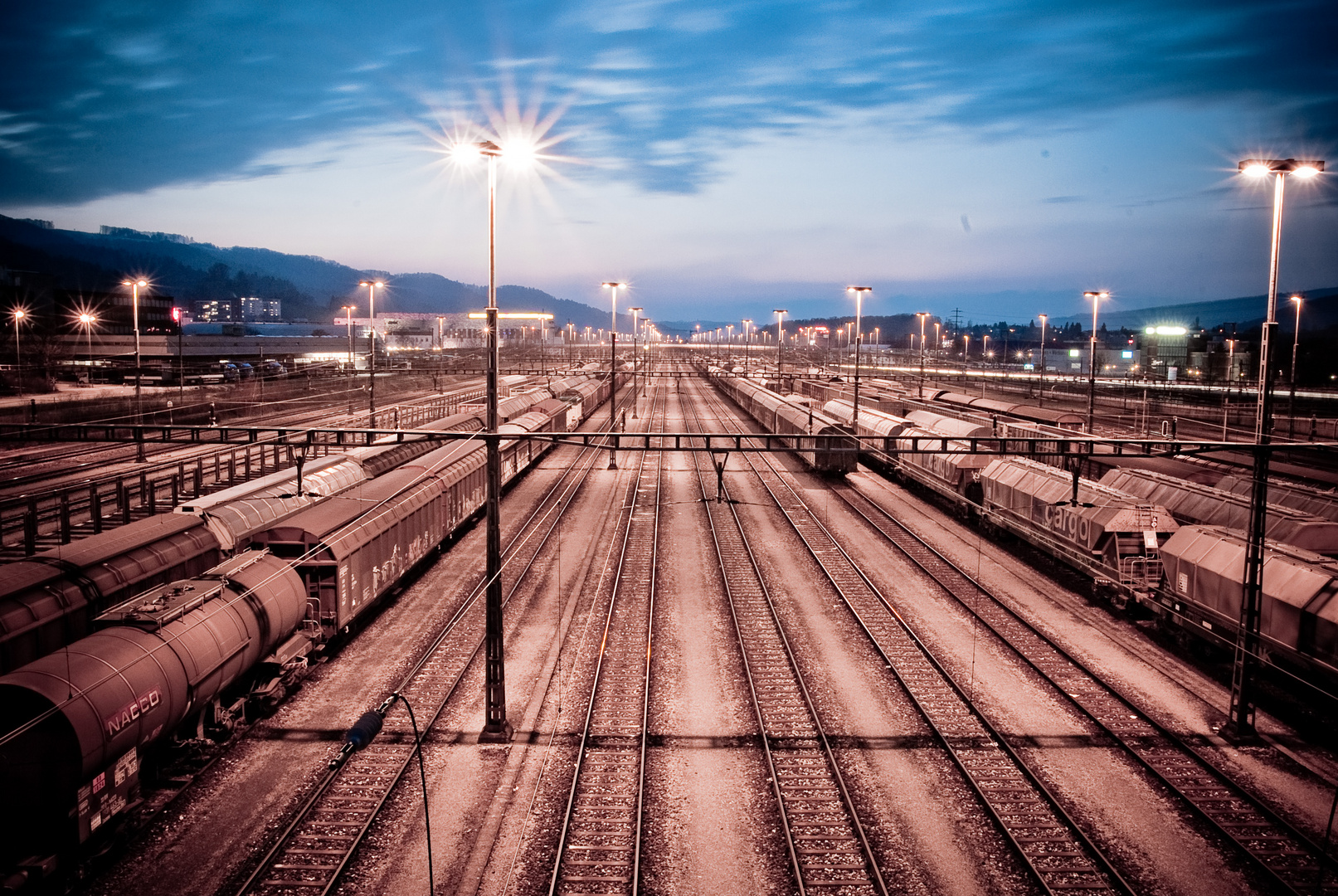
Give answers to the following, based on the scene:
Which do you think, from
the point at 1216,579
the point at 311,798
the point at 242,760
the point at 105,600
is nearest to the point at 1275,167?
the point at 1216,579

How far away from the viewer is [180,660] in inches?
521

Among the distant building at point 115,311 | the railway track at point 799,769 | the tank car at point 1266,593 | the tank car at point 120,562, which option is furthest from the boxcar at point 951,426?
the distant building at point 115,311

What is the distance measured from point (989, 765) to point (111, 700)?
46.9ft

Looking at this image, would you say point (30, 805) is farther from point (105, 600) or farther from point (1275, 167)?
point (1275, 167)

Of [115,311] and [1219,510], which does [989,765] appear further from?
[115,311]

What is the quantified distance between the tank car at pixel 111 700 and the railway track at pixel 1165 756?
16.1m

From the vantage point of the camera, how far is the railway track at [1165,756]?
41.5 feet

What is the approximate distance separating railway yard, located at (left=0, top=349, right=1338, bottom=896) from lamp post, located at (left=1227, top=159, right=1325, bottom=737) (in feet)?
2.25

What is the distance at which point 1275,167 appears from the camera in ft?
51.0

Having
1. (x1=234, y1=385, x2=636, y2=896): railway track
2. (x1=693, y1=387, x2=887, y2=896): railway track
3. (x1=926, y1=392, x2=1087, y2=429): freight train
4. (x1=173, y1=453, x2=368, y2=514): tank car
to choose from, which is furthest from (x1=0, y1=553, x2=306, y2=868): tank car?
(x1=926, y1=392, x2=1087, y2=429): freight train

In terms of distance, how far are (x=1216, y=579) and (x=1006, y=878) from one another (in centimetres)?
1083

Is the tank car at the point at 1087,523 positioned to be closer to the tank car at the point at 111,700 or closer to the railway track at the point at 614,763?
the railway track at the point at 614,763

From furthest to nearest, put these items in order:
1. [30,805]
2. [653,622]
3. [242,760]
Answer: [653,622] → [242,760] → [30,805]

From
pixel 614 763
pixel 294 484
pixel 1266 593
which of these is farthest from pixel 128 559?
pixel 1266 593
